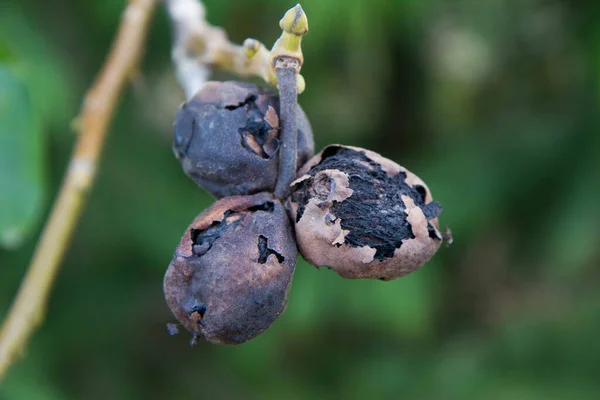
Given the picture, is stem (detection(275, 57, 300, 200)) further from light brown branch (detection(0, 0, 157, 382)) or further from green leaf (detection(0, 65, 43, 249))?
green leaf (detection(0, 65, 43, 249))

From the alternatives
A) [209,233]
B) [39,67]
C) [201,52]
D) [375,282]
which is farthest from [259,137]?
[375,282]

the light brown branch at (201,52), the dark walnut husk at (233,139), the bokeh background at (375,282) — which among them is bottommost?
the bokeh background at (375,282)

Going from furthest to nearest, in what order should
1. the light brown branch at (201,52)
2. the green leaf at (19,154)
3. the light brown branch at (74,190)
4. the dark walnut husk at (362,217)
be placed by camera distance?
the green leaf at (19,154)
the light brown branch at (74,190)
the light brown branch at (201,52)
the dark walnut husk at (362,217)

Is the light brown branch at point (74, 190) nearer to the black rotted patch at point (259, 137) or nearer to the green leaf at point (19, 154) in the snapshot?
the green leaf at point (19, 154)

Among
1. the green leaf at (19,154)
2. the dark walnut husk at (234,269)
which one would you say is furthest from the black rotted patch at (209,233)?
the green leaf at (19,154)

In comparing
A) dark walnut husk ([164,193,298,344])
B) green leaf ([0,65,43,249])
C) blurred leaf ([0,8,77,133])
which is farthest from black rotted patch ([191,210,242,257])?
blurred leaf ([0,8,77,133])

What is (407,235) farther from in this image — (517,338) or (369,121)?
(369,121)
